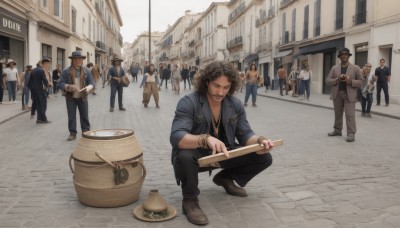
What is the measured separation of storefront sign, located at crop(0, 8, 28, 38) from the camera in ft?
51.9

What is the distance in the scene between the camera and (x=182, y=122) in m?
3.71

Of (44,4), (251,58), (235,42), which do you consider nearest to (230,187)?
(44,4)

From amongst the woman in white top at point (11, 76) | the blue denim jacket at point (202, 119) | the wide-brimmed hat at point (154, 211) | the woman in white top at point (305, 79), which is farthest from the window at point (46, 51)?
the wide-brimmed hat at point (154, 211)

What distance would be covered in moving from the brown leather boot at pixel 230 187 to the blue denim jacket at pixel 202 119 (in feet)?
1.55

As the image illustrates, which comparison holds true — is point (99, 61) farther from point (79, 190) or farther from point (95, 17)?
point (79, 190)

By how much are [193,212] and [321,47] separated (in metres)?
22.4

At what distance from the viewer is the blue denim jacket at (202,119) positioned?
370 centimetres

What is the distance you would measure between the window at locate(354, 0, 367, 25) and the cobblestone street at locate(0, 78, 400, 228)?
1335 centimetres

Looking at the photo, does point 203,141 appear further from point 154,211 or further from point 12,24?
point 12,24

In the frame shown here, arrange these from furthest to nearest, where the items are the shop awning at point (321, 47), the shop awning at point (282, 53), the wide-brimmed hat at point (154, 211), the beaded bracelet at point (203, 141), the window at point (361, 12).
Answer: the shop awning at point (282, 53), the shop awning at point (321, 47), the window at point (361, 12), the wide-brimmed hat at point (154, 211), the beaded bracelet at point (203, 141)

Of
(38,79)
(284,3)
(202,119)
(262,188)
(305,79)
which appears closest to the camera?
(202,119)

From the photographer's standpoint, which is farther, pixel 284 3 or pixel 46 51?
pixel 284 3

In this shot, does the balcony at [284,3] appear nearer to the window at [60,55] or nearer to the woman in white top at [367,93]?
the window at [60,55]

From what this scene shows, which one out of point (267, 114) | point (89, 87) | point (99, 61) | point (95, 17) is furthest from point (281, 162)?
point (99, 61)
